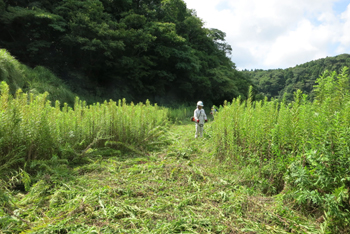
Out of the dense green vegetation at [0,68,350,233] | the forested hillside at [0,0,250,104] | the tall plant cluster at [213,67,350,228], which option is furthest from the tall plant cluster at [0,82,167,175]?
the forested hillside at [0,0,250,104]

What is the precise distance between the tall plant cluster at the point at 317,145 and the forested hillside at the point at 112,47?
13201 mm

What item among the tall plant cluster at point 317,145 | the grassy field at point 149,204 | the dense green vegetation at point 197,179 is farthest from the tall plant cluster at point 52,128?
the tall plant cluster at point 317,145

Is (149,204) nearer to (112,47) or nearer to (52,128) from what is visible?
(52,128)

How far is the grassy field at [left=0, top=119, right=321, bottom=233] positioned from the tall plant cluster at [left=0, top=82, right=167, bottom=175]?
0.37 m

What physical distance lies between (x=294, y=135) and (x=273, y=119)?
71 centimetres

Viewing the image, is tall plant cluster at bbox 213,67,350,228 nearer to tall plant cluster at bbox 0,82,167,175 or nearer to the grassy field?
the grassy field

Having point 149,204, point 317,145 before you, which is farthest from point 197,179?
point 317,145

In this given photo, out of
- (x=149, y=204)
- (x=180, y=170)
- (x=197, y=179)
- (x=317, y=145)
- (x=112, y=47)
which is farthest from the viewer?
(x=112, y=47)

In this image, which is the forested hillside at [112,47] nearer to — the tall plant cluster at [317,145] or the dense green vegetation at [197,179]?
the dense green vegetation at [197,179]

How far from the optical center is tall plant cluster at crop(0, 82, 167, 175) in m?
2.88

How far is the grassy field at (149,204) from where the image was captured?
204cm

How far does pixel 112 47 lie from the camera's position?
46.5ft

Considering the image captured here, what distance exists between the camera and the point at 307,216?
2.18 meters

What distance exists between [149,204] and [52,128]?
213 centimetres
